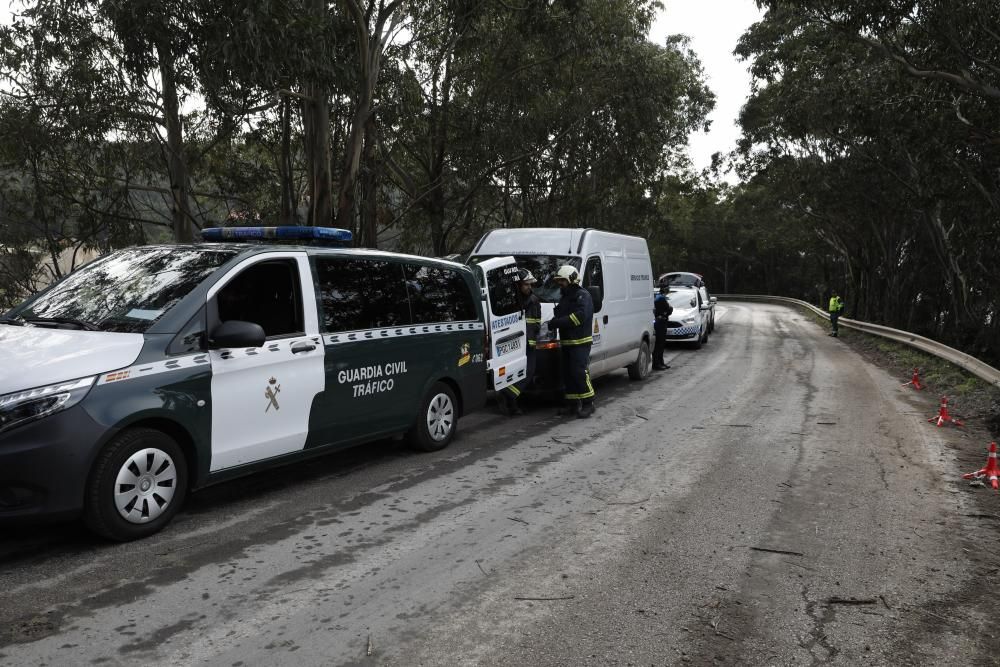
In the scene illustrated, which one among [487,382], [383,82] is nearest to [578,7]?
[383,82]

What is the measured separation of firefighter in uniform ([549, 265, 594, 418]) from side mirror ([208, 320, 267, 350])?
4.75 metres

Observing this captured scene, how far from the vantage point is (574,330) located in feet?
30.7

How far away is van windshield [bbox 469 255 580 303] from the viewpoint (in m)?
10.4

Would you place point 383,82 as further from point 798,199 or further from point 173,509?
point 798,199

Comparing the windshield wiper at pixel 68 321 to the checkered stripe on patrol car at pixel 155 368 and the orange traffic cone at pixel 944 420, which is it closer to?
the checkered stripe on patrol car at pixel 155 368

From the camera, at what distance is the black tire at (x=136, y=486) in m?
4.47

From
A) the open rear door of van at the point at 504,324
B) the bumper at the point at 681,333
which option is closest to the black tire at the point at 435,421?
the open rear door of van at the point at 504,324

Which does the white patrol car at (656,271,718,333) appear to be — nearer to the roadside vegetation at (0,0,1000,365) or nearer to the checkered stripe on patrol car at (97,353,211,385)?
the roadside vegetation at (0,0,1000,365)

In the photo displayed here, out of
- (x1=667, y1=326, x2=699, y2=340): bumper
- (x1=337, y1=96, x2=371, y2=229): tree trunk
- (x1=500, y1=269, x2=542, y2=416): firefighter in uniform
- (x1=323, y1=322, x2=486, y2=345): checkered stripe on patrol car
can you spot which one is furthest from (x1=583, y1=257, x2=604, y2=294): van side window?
(x1=667, y1=326, x2=699, y2=340): bumper

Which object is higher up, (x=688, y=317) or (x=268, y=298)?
(x=268, y=298)

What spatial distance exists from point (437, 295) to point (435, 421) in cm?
123

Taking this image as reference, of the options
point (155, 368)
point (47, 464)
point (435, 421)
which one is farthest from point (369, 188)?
point (47, 464)

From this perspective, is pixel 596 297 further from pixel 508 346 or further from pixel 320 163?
pixel 320 163

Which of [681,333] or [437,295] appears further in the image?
[681,333]
